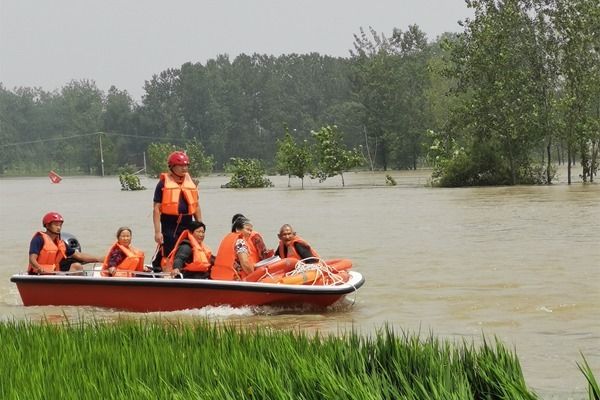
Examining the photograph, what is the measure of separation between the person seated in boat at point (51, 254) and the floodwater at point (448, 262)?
0.61 meters

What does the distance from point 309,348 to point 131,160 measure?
128 meters

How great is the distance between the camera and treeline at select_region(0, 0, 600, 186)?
1832 inches

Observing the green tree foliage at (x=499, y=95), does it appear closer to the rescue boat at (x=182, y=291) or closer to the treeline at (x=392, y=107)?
the treeline at (x=392, y=107)

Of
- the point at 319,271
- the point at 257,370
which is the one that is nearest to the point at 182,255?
the point at 319,271

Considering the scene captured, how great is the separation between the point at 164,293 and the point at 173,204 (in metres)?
1.21

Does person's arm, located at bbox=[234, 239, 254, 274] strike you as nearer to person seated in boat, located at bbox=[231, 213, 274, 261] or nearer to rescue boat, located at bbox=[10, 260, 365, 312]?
rescue boat, located at bbox=[10, 260, 365, 312]

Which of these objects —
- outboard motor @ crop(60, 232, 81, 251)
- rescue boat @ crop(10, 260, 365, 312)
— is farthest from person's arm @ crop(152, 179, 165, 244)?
outboard motor @ crop(60, 232, 81, 251)

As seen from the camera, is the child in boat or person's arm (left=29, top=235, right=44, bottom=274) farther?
person's arm (left=29, top=235, right=44, bottom=274)

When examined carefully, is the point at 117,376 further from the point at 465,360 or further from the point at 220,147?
the point at 220,147

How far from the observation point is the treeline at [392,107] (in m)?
46.5

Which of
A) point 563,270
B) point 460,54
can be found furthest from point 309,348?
point 460,54

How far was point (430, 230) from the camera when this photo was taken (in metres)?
25.3

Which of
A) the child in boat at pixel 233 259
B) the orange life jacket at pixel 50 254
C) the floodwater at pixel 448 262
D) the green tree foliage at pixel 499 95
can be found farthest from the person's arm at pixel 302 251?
the green tree foliage at pixel 499 95

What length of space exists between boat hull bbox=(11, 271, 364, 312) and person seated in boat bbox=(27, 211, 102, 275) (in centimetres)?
30
